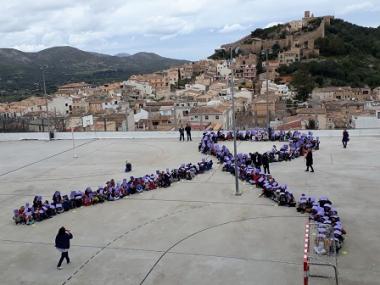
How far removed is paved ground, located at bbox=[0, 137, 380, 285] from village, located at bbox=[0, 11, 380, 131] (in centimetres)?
451

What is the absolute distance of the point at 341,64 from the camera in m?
115

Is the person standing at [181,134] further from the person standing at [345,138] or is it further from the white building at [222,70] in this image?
the white building at [222,70]

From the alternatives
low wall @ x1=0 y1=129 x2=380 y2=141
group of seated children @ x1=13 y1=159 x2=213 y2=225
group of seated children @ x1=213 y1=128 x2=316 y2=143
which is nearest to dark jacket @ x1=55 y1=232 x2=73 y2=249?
group of seated children @ x1=13 y1=159 x2=213 y2=225

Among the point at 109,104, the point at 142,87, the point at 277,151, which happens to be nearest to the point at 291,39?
the point at 142,87

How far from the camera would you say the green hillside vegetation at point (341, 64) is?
10738 centimetres

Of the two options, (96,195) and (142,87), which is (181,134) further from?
(142,87)

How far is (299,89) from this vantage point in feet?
328

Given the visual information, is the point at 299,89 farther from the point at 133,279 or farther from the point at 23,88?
the point at 23,88

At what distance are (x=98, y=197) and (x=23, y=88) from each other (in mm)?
160037

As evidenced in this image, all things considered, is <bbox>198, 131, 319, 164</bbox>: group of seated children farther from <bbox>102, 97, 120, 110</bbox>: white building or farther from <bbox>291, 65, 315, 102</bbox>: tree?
<bbox>291, 65, 315, 102</bbox>: tree

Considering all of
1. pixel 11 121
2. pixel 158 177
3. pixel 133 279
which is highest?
pixel 11 121

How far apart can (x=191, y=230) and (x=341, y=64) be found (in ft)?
357

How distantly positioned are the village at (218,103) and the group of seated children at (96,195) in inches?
187

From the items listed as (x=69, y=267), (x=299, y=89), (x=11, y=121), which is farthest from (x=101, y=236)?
(x=299, y=89)
